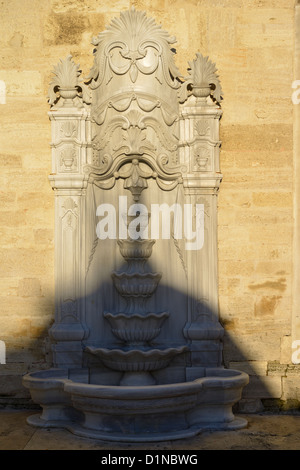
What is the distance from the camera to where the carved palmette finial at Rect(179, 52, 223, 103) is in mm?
5660

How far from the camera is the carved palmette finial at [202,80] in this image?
5660 millimetres

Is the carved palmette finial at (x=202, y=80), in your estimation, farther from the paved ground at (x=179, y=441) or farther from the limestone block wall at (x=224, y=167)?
the paved ground at (x=179, y=441)

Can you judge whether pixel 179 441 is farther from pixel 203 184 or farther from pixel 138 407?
pixel 203 184

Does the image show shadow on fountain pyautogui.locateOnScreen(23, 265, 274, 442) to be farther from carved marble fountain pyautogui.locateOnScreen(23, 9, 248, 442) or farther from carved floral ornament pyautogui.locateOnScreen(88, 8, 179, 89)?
carved floral ornament pyautogui.locateOnScreen(88, 8, 179, 89)

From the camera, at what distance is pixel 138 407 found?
15.5 ft

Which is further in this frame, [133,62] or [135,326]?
[133,62]

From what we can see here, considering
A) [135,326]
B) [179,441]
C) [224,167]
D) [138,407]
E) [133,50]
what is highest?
[133,50]

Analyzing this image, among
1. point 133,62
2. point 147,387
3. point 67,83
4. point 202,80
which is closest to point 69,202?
point 67,83

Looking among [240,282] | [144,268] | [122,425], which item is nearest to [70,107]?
[144,268]

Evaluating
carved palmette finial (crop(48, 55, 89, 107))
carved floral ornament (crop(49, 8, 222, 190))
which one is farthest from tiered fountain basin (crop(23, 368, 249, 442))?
carved palmette finial (crop(48, 55, 89, 107))

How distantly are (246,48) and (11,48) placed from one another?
6.68 ft

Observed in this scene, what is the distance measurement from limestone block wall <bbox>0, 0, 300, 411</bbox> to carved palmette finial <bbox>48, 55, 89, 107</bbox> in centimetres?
16

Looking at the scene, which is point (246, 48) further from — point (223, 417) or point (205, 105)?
point (223, 417)

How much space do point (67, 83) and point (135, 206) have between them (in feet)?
3.88
